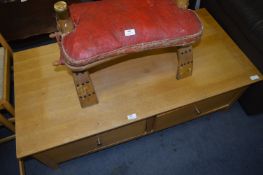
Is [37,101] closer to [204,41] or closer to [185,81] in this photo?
[185,81]

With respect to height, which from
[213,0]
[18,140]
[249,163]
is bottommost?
[249,163]

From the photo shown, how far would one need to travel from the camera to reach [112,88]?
3.55 ft

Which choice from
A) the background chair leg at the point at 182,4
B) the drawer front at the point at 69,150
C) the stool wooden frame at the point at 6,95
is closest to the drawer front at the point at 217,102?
the background chair leg at the point at 182,4

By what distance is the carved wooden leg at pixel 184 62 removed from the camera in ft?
3.40

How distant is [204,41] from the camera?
126 cm

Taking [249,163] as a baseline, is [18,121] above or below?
above

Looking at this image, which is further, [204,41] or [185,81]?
[204,41]

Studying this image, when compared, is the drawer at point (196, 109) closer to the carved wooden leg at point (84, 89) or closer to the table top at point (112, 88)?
the table top at point (112, 88)

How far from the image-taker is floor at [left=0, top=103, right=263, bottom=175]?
127cm

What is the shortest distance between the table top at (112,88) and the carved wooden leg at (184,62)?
4 centimetres

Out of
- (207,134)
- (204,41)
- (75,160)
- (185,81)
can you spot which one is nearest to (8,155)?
(75,160)

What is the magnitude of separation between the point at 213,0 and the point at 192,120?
32.3 inches

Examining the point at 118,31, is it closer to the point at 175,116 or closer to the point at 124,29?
the point at 124,29

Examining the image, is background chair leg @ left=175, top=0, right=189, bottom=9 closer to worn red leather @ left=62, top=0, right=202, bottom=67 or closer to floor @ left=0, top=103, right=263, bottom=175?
worn red leather @ left=62, top=0, right=202, bottom=67
